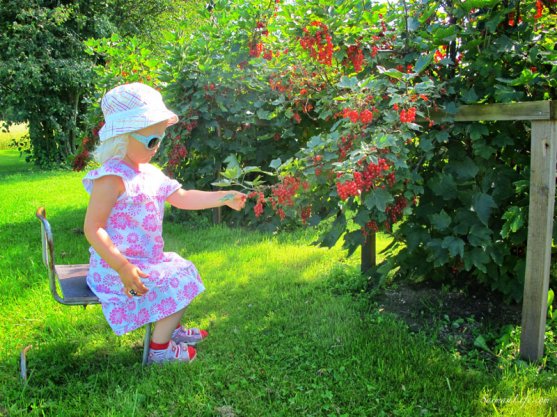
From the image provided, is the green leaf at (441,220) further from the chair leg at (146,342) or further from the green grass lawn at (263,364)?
the chair leg at (146,342)

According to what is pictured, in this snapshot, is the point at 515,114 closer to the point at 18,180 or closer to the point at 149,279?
the point at 149,279

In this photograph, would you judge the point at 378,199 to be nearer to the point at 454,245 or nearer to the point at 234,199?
the point at 454,245

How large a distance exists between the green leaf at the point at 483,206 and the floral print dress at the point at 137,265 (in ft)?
4.76

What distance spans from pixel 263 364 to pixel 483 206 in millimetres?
1328

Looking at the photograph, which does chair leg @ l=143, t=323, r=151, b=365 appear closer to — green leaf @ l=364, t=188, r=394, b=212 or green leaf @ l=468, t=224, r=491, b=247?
green leaf @ l=364, t=188, r=394, b=212

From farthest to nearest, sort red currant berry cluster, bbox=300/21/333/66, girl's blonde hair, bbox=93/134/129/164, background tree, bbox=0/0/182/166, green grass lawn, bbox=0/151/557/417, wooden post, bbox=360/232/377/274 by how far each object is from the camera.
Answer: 1. background tree, bbox=0/0/182/166
2. wooden post, bbox=360/232/377/274
3. red currant berry cluster, bbox=300/21/333/66
4. girl's blonde hair, bbox=93/134/129/164
5. green grass lawn, bbox=0/151/557/417

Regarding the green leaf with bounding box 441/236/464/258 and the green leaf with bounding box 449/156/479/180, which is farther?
the green leaf with bounding box 449/156/479/180

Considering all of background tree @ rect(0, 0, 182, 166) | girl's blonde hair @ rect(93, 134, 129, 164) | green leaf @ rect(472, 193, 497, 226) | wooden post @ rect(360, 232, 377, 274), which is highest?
background tree @ rect(0, 0, 182, 166)

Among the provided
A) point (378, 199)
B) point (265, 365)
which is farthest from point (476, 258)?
point (265, 365)

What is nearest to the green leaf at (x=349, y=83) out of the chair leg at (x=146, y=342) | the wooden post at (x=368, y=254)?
the wooden post at (x=368, y=254)

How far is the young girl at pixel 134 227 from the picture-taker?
7.36ft

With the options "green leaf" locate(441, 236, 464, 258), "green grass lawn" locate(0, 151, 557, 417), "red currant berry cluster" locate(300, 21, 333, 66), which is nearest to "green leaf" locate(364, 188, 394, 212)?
"green leaf" locate(441, 236, 464, 258)

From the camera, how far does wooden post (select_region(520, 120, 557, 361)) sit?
217cm

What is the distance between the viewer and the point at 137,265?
243cm
